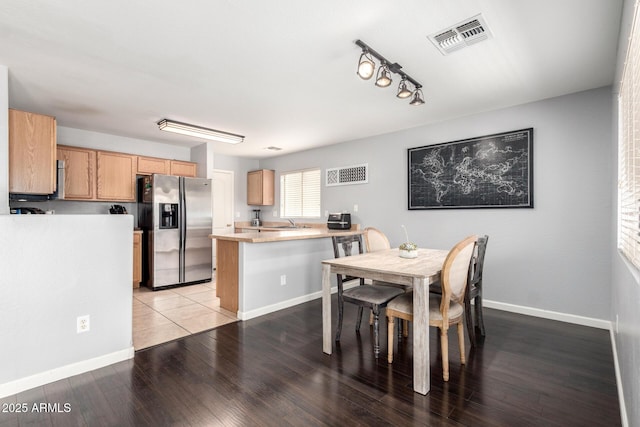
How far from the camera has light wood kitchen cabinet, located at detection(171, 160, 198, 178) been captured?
17.7 ft

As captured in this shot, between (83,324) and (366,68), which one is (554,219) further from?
(83,324)

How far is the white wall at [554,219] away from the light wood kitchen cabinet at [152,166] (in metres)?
4.28

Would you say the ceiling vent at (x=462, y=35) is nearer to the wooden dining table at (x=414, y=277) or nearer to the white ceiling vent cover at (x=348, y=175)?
the wooden dining table at (x=414, y=277)

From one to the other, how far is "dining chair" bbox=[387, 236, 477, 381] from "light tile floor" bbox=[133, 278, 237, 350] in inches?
75.1

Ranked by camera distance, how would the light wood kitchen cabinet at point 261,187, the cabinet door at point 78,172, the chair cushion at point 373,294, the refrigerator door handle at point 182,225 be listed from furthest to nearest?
the light wood kitchen cabinet at point 261,187 < the refrigerator door handle at point 182,225 < the cabinet door at point 78,172 < the chair cushion at point 373,294

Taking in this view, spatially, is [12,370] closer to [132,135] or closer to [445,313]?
[445,313]

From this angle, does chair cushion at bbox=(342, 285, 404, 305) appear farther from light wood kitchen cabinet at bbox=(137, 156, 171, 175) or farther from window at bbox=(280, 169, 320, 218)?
light wood kitchen cabinet at bbox=(137, 156, 171, 175)

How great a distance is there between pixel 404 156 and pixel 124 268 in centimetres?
373

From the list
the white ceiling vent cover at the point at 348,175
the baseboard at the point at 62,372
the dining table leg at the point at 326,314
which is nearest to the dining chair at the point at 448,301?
the dining table leg at the point at 326,314

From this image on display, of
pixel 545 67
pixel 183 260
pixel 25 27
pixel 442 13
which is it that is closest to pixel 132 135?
pixel 183 260

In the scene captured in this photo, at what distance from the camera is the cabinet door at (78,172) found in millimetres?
4297

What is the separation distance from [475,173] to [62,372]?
442 cm

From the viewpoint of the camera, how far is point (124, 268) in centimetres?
248

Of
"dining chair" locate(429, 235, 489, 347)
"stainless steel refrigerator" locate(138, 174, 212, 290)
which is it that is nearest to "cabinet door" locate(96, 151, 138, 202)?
"stainless steel refrigerator" locate(138, 174, 212, 290)
